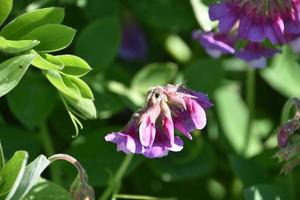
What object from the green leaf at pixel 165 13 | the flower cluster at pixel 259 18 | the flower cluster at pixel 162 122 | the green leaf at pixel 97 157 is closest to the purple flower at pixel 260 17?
the flower cluster at pixel 259 18

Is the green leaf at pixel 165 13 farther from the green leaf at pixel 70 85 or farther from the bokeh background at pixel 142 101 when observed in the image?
the green leaf at pixel 70 85

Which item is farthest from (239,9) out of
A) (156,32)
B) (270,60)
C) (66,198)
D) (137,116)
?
(156,32)

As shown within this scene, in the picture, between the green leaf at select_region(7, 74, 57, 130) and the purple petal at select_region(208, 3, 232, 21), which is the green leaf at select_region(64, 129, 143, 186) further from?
the purple petal at select_region(208, 3, 232, 21)

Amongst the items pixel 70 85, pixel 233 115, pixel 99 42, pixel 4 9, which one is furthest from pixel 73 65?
pixel 233 115

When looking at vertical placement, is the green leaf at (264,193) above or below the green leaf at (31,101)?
below

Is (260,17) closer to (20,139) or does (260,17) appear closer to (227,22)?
(227,22)

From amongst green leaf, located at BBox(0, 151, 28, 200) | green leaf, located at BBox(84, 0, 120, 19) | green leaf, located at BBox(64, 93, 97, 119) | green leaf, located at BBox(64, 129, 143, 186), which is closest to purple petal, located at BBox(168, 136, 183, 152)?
green leaf, located at BBox(64, 93, 97, 119)

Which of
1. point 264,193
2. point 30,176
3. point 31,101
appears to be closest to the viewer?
point 30,176
